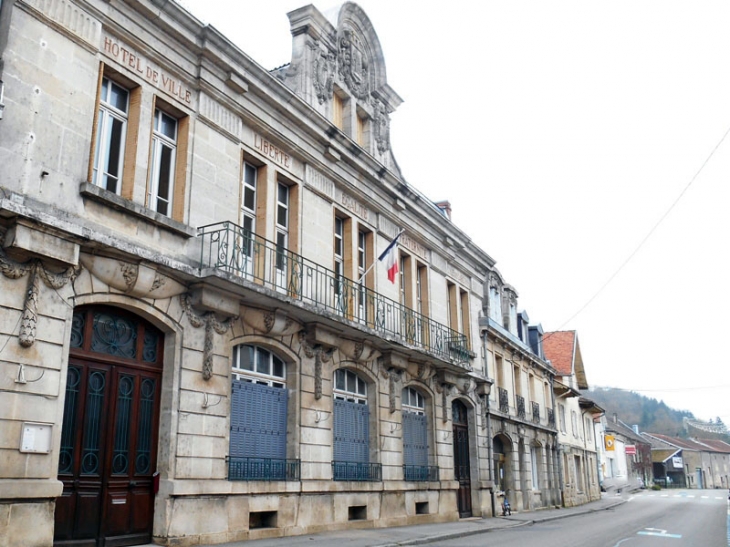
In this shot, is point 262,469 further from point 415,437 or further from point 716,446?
point 716,446

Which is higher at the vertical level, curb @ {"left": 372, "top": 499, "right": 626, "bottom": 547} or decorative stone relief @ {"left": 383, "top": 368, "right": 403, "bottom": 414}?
decorative stone relief @ {"left": 383, "top": 368, "right": 403, "bottom": 414}

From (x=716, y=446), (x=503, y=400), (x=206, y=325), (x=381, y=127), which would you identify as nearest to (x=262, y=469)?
(x=206, y=325)

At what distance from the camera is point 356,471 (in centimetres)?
1519

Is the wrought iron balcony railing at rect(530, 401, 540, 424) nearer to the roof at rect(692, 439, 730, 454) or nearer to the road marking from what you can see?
the road marking

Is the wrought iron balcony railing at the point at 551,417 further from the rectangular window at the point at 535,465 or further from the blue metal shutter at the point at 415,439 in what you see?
the blue metal shutter at the point at 415,439

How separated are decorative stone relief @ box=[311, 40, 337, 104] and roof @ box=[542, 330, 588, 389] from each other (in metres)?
25.8

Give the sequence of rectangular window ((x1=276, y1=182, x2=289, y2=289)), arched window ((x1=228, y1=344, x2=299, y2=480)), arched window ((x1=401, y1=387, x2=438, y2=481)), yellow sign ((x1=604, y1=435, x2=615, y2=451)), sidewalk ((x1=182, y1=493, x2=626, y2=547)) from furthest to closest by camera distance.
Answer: yellow sign ((x1=604, y1=435, x2=615, y2=451)) → arched window ((x1=401, y1=387, x2=438, y2=481)) → rectangular window ((x1=276, y1=182, x2=289, y2=289)) → arched window ((x1=228, y1=344, x2=299, y2=480)) → sidewalk ((x1=182, y1=493, x2=626, y2=547))

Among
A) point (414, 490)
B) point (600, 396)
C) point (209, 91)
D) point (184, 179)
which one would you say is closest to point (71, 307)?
point (184, 179)

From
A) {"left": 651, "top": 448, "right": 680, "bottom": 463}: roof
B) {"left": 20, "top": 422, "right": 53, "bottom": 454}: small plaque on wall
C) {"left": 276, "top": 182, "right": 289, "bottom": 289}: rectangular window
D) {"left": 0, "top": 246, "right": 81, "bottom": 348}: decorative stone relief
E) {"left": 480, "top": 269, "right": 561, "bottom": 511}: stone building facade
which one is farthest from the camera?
{"left": 651, "top": 448, "right": 680, "bottom": 463}: roof

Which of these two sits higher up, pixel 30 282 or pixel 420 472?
pixel 30 282

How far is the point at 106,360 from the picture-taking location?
10156 millimetres

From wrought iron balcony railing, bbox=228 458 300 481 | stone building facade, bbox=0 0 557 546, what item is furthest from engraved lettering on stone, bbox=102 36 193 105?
wrought iron balcony railing, bbox=228 458 300 481

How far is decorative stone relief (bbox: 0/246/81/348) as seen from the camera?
8523 mm

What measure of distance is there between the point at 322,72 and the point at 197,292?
23.6 ft
